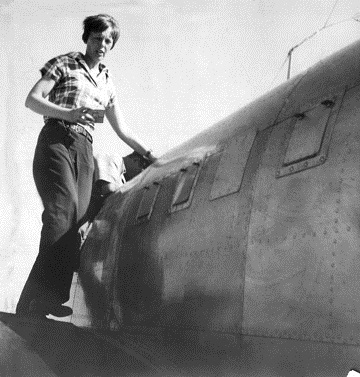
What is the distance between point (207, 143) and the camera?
5508 millimetres

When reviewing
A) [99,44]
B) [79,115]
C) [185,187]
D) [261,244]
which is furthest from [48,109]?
[261,244]

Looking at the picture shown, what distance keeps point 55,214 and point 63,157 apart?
45cm

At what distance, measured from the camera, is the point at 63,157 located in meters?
5.48

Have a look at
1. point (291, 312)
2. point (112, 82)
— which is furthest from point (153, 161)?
point (291, 312)

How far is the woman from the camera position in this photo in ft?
17.7

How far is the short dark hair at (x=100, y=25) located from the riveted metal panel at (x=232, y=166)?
5.05ft

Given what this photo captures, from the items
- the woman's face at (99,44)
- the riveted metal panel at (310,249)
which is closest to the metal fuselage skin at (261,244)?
the riveted metal panel at (310,249)

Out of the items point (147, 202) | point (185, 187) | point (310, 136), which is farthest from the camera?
point (147, 202)

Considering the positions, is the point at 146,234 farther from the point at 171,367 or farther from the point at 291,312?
the point at 291,312

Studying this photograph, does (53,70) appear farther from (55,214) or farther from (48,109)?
(55,214)

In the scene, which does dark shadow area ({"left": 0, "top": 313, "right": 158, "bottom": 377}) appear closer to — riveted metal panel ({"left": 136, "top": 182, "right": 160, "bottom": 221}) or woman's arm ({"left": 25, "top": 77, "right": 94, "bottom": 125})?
riveted metal panel ({"left": 136, "top": 182, "right": 160, "bottom": 221})

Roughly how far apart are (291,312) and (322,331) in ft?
0.84

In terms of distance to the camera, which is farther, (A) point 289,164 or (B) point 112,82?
(B) point 112,82

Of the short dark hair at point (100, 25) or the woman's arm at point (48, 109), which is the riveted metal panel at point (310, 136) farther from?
the short dark hair at point (100, 25)
